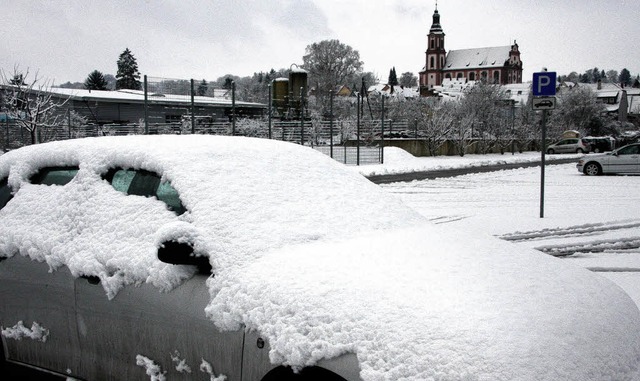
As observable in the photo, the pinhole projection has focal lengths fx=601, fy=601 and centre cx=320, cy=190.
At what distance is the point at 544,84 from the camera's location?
11523 millimetres

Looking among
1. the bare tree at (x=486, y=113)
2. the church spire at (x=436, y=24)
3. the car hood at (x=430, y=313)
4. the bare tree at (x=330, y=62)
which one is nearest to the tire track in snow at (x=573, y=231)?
the car hood at (x=430, y=313)

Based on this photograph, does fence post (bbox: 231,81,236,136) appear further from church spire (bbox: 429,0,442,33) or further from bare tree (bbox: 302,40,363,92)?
church spire (bbox: 429,0,442,33)

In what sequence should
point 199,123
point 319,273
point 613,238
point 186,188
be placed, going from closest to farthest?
point 319,273
point 186,188
point 613,238
point 199,123

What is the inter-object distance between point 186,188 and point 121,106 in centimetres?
3171

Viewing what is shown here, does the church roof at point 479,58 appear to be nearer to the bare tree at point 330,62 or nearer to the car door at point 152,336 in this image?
the bare tree at point 330,62

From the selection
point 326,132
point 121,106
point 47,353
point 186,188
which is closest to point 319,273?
point 186,188

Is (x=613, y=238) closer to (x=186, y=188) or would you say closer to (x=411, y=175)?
(x=186, y=188)

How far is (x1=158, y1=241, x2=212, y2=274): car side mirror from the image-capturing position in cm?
281

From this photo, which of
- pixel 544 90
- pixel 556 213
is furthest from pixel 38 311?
pixel 556 213

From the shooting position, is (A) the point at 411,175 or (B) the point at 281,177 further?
(A) the point at 411,175

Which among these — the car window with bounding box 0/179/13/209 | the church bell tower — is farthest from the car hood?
the church bell tower

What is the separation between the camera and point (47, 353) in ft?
11.5

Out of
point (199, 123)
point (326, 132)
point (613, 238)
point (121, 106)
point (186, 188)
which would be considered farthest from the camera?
point (121, 106)

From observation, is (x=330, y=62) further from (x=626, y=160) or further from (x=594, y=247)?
(x=594, y=247)
